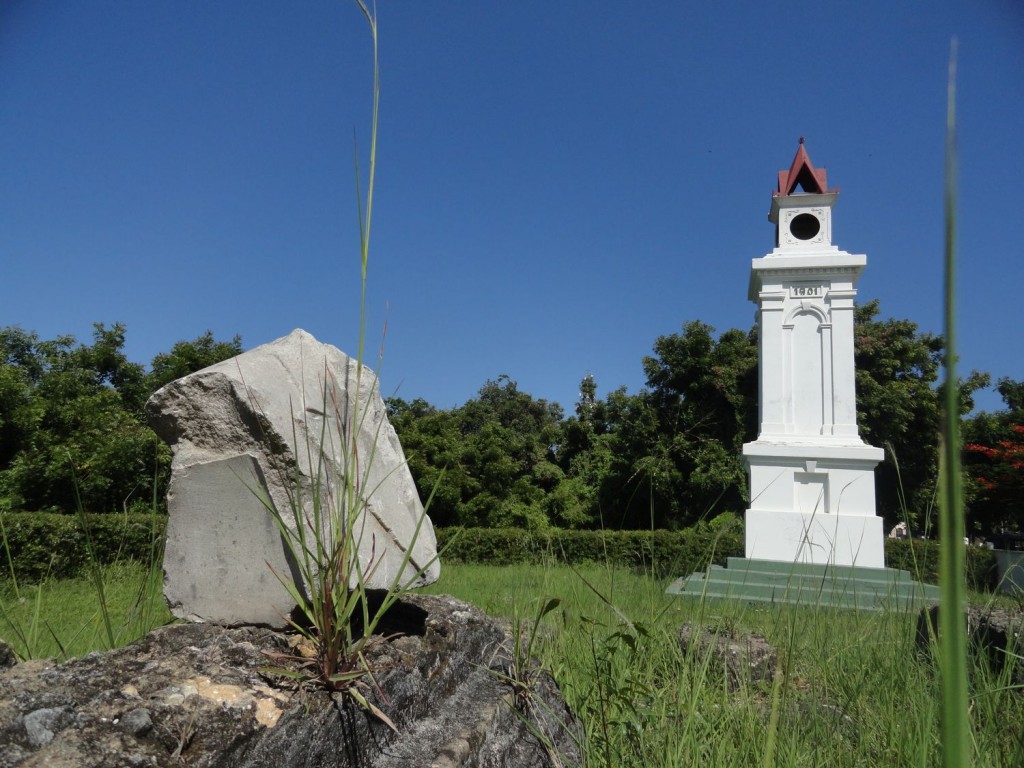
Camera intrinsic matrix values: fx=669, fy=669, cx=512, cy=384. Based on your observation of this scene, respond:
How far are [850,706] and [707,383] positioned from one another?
14720 millimetres

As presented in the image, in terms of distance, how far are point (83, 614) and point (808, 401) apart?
9.00m

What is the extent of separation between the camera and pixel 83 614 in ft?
14.4

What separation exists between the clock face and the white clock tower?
0.05 feet

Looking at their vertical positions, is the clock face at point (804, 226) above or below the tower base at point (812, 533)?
above

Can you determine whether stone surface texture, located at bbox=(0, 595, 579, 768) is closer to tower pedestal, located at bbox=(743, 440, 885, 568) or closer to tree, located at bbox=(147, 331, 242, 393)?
tower pedestal, located at bbox=(743, 440, 885, 568)

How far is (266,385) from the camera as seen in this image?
235 centimetres

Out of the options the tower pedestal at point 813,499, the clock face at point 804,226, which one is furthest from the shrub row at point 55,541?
the clock face at point 804,226

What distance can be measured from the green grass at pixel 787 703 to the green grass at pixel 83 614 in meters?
1.35

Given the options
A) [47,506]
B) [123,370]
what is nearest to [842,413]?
[47,506]

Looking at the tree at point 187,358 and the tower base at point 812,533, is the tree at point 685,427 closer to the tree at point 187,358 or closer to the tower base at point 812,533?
the tower base at point 812,533

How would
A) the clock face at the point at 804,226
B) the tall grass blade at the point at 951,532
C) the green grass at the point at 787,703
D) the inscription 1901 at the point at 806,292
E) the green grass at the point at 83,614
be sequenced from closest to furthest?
the tall grass blade at the point at 951,532
the green grass at the point at 787,703
the green grass at the point at 83,614
the inscription 1901 at the point at 806,292
the clock face at the point at 804,226

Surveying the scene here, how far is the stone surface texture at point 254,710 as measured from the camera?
1373 millimetres

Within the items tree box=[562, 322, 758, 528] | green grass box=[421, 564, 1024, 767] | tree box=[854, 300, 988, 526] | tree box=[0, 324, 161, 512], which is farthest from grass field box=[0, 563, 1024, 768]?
tree box=[854, 300, 988, 526]

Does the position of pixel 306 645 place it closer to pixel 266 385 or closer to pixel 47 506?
pixel 266 385
